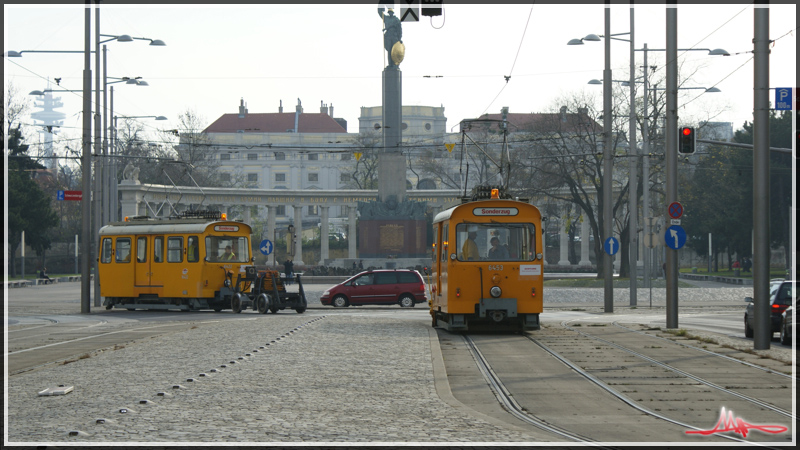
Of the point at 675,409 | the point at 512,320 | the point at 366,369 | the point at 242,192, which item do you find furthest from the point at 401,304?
the point at 242,192

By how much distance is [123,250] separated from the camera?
31016mm

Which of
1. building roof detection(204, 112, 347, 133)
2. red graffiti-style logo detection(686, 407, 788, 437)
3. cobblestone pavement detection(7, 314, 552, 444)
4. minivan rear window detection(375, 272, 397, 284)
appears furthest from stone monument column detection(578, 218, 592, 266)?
red graffiti-style logo detection(686, 407, 788, 437)

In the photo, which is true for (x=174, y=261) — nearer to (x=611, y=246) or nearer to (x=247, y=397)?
(x=611, y=246)

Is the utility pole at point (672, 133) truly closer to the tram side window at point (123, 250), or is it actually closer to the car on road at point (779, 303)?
the car on road at point (779, 303)

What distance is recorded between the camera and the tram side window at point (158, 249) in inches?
1182

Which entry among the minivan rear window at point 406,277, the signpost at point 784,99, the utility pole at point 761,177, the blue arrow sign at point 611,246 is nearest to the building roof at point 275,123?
the minivan rear window at point 406,277

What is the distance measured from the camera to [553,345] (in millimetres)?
16312

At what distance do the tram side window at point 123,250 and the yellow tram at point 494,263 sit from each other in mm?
14969

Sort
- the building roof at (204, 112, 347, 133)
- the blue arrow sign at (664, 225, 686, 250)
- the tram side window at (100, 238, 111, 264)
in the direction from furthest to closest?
the building roof at (204, 112, 347, 133) < the tram side window at (100, 238, 111, 264) < the blue arrow sign at (664, 225, 686, 250)

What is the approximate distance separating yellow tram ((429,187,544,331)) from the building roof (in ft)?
345

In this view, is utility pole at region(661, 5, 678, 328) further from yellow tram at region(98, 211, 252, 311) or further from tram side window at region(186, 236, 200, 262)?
tram side window at region(186, 236, 200, 262)

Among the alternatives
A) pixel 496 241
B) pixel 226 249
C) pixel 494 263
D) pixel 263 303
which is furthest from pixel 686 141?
pixel 226 249

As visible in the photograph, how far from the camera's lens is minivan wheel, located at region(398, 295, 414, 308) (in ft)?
116

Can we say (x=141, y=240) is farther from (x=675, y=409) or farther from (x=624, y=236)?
(x=624, y=236)
